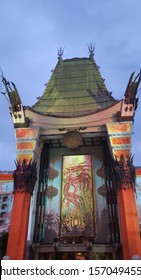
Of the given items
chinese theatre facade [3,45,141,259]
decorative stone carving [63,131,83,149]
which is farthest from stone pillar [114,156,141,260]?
decorative stone carving [63,131,83,149]

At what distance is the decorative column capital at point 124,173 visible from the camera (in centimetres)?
1391

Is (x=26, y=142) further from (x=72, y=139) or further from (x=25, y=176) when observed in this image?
(x=72, y=139)

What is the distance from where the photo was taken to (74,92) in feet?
63.0

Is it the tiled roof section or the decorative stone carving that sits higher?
the tiled roof section

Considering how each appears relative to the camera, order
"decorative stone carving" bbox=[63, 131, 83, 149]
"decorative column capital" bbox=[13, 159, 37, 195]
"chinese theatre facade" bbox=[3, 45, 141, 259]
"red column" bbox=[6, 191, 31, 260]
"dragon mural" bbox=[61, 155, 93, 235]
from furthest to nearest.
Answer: "decorative stone carving" bbox=[63, 131, 83, 149] < "dragon mural" bbox=[61, 155, 93, 235] < "decorative column capital" bbox=[13, 159, 37, 195] < "chinese theatre facade" bbox=[3, 45, 141, 259] < "red column" bbox=[6, 191, 31, 260]

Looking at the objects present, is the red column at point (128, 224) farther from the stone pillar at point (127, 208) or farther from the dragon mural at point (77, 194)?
the dragon mural at point (77, 194)

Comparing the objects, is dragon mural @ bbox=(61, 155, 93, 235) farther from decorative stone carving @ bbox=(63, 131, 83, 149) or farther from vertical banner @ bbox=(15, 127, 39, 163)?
vertical banner @ bbox=(15, 127, 39, 163)

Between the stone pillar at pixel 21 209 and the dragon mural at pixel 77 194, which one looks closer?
the stone pillar at pixel 21 209

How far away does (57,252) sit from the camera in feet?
44.6

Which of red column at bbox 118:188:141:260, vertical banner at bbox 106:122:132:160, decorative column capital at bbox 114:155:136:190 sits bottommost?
red column at bbox 118:188:141:260

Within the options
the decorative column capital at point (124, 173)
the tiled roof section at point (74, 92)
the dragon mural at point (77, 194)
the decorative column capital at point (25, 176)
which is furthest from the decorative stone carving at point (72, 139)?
the decorative column capital at point (124, 173)

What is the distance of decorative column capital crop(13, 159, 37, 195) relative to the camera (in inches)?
568
